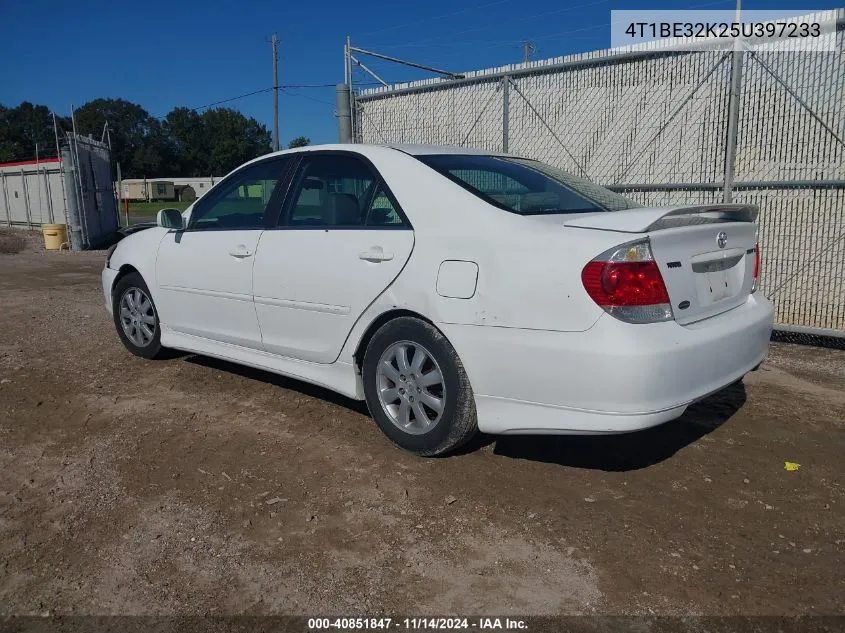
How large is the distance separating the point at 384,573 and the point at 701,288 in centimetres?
193

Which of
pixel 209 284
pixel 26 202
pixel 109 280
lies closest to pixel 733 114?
pixel 209 284

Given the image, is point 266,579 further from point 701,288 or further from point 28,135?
point 28,135

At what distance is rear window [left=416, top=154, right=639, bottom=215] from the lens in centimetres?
362

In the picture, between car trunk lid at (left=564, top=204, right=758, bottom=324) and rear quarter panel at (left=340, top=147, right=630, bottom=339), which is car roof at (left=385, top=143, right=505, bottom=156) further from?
car trunk lid at (left=564, top=204, right=758, bottom=324)

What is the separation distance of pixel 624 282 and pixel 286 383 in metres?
2.92

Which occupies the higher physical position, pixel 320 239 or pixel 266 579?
pixel 320 239

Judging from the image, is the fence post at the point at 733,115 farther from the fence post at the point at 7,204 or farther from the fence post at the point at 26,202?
the fence post at the point at 7,204

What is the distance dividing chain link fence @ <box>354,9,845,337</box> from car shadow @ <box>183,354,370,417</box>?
3816mm

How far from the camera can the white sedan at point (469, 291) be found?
300 cm

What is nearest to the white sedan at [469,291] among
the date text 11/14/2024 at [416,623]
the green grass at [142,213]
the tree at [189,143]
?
the date text 11/14/2024 at [416,623]

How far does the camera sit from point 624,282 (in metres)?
2.96

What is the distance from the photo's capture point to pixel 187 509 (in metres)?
3.21

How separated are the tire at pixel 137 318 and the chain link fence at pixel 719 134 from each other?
4.12 m

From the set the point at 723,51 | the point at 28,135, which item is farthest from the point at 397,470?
the point at 28,135
